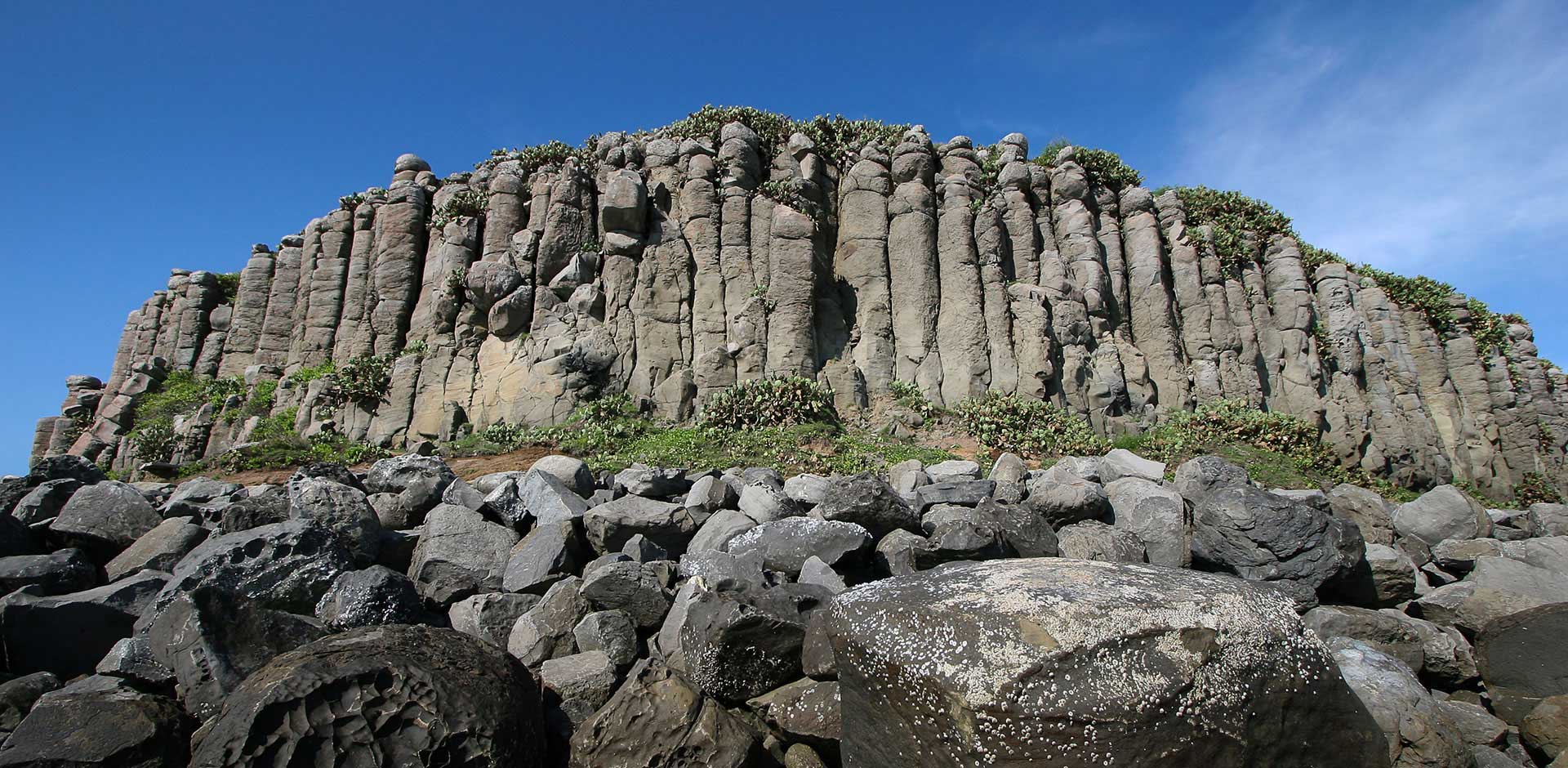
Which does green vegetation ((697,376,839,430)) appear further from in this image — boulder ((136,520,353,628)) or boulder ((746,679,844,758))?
boulder ((746,679,844,758))

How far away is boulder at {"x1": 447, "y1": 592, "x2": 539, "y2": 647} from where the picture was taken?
7.24 m

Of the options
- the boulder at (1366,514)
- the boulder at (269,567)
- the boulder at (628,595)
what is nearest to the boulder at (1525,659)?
the boulder at (1366,514)

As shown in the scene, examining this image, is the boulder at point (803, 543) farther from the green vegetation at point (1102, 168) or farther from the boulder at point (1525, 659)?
the green vegetation at point (1102, 168)

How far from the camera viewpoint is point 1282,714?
14.9ft

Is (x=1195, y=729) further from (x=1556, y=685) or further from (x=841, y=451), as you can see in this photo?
(x=841, y=451)

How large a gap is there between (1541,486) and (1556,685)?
62.6ft

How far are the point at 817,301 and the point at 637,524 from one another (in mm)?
10314

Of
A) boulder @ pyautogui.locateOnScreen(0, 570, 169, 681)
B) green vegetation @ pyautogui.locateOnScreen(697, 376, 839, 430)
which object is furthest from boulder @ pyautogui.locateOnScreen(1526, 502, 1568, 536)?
boulder @ pyautogui.locateOnScreen(0, 570, 169, 681)

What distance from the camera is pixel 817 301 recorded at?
59.7 feet

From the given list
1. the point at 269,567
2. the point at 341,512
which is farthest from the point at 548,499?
the point at 269,567

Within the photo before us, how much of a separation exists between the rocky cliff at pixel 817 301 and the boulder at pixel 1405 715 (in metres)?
11.2

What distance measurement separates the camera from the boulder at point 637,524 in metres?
8.57

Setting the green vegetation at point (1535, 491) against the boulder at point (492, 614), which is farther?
the green vegetation at point (1535, 491)

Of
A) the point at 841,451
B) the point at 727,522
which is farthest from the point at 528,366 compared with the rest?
the point at 727,522
